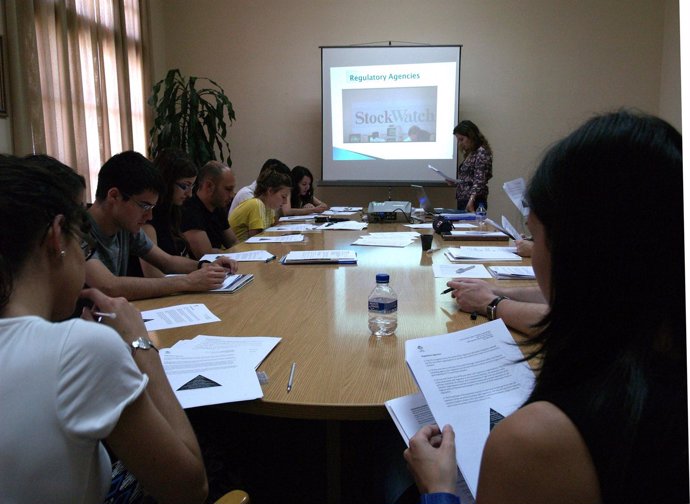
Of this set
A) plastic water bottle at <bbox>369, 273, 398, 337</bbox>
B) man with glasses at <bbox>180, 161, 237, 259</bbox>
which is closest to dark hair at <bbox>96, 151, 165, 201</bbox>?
plastic water bottle at <bbox>369, 273, 398, 337</bbox>

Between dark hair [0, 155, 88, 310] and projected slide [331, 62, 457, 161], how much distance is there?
203 inches

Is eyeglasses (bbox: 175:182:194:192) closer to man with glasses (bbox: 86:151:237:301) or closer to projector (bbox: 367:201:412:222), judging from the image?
man with glasses (bbox: 86:151:237:301)

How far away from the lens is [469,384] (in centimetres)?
92

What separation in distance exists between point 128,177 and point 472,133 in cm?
403

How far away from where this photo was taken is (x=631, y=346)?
23.2 inches

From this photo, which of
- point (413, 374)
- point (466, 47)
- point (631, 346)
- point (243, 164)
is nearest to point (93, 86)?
point (243, 164)

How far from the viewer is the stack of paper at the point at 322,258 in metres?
2.13

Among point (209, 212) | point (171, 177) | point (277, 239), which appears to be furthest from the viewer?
point (209, 212)

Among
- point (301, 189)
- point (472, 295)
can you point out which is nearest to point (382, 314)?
point (472, 295)

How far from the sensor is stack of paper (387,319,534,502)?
83 centimetres

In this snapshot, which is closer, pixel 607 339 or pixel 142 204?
pixel 607 339

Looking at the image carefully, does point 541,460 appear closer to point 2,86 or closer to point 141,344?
point 141,344

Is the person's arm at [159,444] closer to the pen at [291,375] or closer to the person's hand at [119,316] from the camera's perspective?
the person's hand at [119,316]

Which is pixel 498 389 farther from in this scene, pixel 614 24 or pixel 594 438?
pixel 614 24
